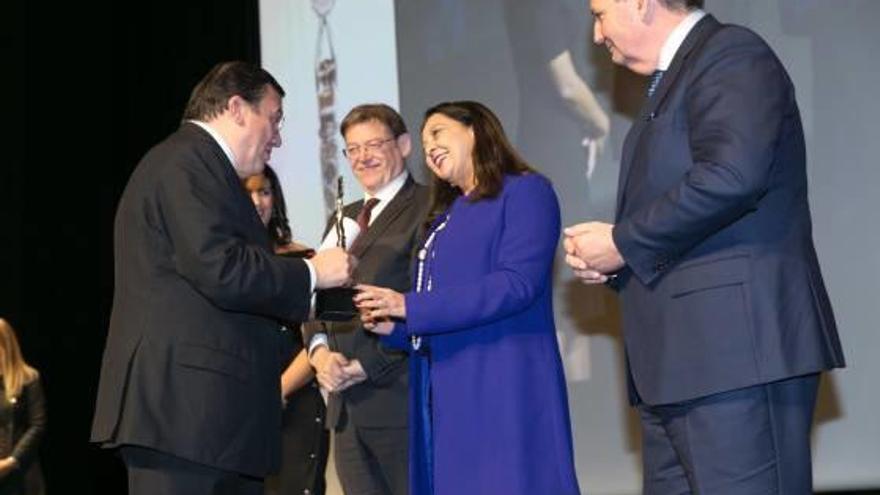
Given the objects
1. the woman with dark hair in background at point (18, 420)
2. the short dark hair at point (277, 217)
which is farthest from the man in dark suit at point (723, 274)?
the woman with dark hair in background at point (18, 420)

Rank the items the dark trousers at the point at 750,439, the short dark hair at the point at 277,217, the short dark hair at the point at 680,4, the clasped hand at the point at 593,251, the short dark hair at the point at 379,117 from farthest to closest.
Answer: the short dark hair at the point at 277,217, the short dark hair at the point at 379,117, the short dark hair at the point at 680,4, the clasped hand at the point at 593,251, the dark trousers at the point at 750,439

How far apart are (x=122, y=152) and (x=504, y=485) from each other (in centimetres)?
377

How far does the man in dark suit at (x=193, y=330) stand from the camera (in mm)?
2840

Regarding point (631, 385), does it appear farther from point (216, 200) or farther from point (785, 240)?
point (216, 200)

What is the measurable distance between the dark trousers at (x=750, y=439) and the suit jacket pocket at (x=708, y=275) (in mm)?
198

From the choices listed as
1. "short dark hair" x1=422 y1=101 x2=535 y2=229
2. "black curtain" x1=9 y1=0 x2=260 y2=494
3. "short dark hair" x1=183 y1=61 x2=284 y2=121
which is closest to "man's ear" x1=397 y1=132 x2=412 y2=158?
"short dark hair" x1=422 y1=101 x2=535 y2=229

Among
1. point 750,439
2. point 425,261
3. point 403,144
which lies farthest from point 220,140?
point 750,439

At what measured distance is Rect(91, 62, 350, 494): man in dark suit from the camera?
2.84 metres

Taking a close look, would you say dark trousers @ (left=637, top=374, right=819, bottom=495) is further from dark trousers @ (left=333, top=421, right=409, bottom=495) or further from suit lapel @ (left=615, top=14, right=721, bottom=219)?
Answer: dark trousers @ (left=333, top=421, right=409, bottom=495)

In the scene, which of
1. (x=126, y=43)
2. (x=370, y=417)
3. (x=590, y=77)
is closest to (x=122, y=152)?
(x=126, y=43)

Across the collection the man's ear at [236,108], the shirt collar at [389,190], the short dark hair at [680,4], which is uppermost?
the short dark hair at [680,4]

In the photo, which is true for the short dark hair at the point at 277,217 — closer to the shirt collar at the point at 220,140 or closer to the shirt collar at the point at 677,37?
the shirt collar at the point at 220,140

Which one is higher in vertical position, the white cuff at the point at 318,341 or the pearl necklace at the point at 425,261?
the pearl necklace at the point at 425,261

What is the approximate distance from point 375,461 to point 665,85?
→ 1642 mm
